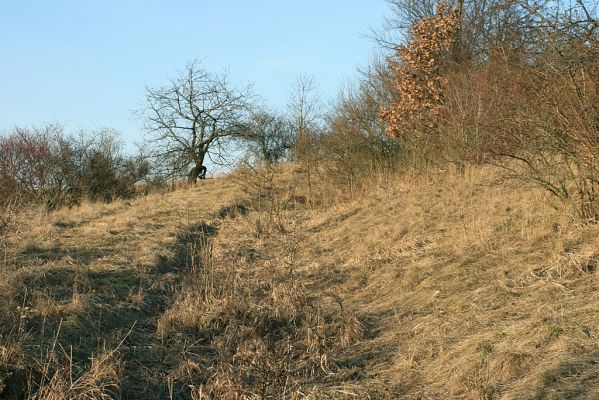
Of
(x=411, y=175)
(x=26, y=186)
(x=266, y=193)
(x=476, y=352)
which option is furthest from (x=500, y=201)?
(x=26, y=186)

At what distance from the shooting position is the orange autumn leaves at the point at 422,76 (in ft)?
57.9

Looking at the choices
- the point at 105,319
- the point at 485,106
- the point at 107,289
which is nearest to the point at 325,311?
the point at 105,319

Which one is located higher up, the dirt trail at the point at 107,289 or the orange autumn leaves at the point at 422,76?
the orange autumn leaves at the point at 422,76

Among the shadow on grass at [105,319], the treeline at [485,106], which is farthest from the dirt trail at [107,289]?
the treeline at [485,106]

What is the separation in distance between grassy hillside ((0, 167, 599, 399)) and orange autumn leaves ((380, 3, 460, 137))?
16.1ft

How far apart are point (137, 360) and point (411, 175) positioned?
36.8 ft

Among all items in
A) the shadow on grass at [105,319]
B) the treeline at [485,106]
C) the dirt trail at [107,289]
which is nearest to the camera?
the shadow on grass at [105,319]

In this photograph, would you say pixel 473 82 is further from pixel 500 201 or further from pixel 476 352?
pixel 476 352

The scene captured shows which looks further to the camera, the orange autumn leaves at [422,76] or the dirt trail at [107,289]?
the orange autumn leaves at [422,76]

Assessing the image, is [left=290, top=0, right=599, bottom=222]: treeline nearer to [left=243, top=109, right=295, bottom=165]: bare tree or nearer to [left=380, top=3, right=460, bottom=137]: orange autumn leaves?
[left=380, top=3, right=460, bottom=137]: orange autumn leaves

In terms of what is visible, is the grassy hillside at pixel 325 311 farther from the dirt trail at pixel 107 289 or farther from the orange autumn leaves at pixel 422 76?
the orange autumn leaves at pixel 422 76

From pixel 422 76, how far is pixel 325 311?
39.8 ft

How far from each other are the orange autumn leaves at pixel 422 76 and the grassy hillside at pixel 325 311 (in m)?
4.91

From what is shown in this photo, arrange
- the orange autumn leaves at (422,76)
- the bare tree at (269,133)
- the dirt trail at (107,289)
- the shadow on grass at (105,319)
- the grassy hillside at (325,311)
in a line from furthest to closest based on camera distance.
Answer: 1. the bare tree at (269,133)
2. the orange autumn leaves at (422,76)
3. the dirt trail at (107,289)
4. the shadow on grass at (105,319)
5. the grassy hillside at (325,311)
